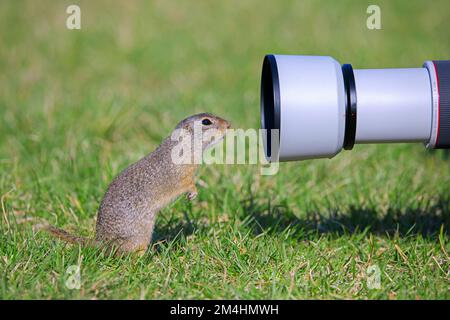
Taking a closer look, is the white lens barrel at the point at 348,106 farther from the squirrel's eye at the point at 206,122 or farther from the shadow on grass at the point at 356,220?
the shadow on grass at the point at 356,220

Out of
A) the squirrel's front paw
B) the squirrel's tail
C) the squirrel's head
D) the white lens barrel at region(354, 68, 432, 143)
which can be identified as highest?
the white lens barrel at region(354, 68, 432, 143)

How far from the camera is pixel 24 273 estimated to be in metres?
3.54

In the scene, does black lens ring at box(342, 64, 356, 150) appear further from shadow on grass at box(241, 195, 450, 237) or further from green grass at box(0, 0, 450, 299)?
shadow on grass at box(241, 195, 450, 237)

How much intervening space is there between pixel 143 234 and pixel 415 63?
16.3ft

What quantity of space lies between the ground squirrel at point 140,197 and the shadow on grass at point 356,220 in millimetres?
778

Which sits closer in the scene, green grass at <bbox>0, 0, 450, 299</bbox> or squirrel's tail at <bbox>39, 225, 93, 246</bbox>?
green grass at <bbox>0, 0, 450, 299</bbox>

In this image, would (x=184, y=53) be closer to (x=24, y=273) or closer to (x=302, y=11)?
(x=302, y=11)

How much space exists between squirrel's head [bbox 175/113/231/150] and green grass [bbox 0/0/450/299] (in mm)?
629

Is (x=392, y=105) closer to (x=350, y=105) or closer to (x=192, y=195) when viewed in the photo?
(x=350, y=105)

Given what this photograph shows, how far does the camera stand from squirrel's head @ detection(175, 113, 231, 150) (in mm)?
3961

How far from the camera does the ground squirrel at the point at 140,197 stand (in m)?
3.76

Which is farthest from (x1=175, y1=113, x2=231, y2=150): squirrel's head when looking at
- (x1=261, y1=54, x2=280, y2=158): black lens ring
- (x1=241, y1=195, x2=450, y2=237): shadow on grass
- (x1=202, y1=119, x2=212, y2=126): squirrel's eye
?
(x1=241, y1=195, x2=450, y2=237): shadow on grass

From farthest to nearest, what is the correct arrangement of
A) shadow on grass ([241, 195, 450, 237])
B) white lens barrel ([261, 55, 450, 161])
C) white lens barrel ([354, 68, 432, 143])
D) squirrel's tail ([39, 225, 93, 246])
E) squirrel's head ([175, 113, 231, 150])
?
shadow on grass ([241, 195, 450, 237]) < squirrel's head ([175, 113, 231, 150]) < squirrel's tail ([39, 225, 93, 246]) < white lens barrel ([354, 68, 432, 143]) < white lens barrel ([261, 55, 450, 161])

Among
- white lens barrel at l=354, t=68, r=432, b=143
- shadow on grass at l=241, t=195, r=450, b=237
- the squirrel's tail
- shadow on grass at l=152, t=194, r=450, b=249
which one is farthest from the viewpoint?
shadow on grass at l=241, t=195, r=450, b=237
